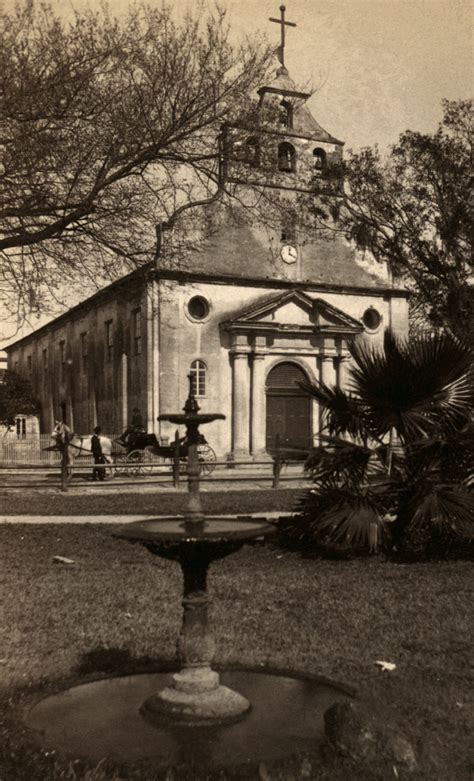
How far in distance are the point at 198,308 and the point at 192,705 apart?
29644mm

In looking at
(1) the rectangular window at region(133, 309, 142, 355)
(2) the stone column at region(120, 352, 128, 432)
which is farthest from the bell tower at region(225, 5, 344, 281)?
(2) the stone column at region(120, 352, 128, 432)

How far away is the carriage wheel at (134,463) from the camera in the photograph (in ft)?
82.0

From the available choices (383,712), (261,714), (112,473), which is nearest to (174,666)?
(261,714)

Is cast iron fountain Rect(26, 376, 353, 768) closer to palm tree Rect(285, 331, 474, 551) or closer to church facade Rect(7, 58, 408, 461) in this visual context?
palm tree Rect(285, 331, 474, 551)

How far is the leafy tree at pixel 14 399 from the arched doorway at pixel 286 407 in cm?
2011

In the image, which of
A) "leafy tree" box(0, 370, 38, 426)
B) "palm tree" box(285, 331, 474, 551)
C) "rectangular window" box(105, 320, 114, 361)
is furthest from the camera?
"leafy tree" box(0, 370, 38, 426)

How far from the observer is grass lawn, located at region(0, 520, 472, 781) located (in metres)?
4.49

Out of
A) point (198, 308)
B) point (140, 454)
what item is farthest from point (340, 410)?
point (198, 308)

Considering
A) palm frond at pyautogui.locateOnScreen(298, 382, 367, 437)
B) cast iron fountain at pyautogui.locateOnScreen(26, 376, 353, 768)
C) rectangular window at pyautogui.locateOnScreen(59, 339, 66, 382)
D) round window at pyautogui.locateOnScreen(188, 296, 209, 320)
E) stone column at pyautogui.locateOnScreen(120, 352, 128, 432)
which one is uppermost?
round window at pyautogui.locateOnScreen(188, 296, 209, 320)

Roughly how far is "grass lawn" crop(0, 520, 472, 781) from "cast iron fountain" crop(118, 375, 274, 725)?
2.68ft

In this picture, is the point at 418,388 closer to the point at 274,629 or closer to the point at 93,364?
the point at 274,629

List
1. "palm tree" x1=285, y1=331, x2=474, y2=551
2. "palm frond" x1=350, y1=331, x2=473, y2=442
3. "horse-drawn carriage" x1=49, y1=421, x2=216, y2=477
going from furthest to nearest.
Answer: "horse-drawn carriage" x1=49, y1=421, x2=216, y2=477, "palm frond" x1=350, y1=331, x2=473, y2=442, "palm tree" x1=285, y1=331, x2=474, y2=551

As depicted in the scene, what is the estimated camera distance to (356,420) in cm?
1032

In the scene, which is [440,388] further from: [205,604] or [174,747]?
[174,747]
